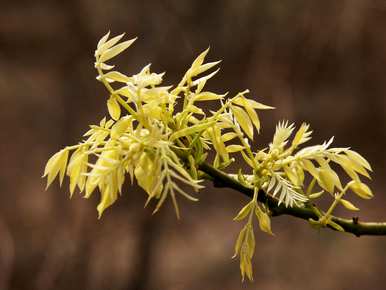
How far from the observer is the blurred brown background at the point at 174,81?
2143 mm

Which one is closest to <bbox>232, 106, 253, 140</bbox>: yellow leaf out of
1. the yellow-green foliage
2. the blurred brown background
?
the yellow-green foliage

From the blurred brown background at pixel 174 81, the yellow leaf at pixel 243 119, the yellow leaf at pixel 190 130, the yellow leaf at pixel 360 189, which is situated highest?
the yellow leaf at pixel 190 130

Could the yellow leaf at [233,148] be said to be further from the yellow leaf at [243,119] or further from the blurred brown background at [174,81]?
the blurred brown background at [174,81]

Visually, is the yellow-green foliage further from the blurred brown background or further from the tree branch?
the blurred brown background

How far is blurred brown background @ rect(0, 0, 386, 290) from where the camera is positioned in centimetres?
214

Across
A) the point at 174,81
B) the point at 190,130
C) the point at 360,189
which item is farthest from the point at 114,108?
the point at 174,81

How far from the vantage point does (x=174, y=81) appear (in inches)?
89.1

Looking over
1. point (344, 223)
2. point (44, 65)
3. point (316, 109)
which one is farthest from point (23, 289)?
point (344, 223)

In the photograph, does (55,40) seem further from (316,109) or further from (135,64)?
(316,109)

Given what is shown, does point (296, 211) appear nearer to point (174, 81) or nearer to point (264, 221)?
point (264, 221)

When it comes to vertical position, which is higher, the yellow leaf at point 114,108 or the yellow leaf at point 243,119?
the yellow leaf at point 114,108

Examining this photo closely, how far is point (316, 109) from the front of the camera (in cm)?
227

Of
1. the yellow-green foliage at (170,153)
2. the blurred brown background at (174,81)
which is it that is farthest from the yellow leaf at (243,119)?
the blurred brown background at (174,81)

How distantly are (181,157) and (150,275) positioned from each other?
1.75 m
